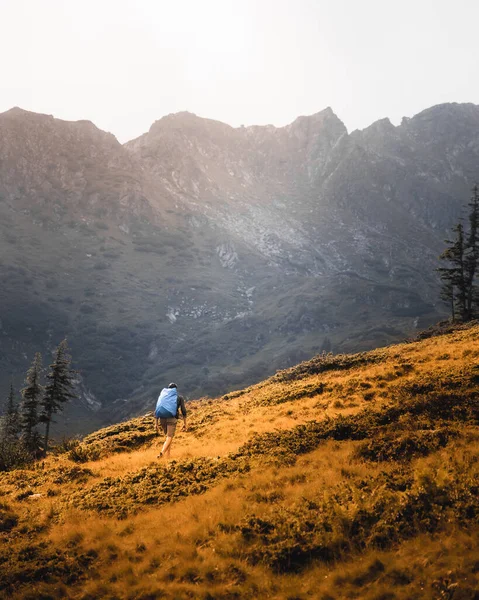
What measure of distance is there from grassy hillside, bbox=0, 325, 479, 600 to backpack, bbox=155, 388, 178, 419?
1578 millimetres

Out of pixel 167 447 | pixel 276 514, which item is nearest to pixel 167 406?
pixel 167 447

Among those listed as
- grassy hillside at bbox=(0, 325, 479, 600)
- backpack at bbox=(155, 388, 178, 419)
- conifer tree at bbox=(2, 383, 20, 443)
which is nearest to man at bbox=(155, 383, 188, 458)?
backpack at bbox=(155, 388, 178, 419)

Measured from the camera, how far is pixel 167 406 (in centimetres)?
1648

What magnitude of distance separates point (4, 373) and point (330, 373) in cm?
14266

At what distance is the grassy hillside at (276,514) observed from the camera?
8.06 m

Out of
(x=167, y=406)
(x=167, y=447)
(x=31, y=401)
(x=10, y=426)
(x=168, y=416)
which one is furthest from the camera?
(x=10, y=426)

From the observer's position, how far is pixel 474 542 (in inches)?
317

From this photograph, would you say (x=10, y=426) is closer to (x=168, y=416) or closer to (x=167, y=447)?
(x=167, y=447)

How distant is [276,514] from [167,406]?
7468 mm

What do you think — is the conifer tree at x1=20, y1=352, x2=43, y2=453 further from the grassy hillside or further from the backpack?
the backpack

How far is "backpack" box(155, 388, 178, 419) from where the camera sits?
16.3m

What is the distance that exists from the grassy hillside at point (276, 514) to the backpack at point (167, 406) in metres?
1.58

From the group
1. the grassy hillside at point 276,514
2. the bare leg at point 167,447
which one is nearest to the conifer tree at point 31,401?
the grassy hillside at point 276,514

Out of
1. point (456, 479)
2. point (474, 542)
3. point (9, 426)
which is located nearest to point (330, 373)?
point (456, 479)
